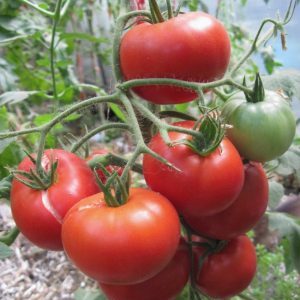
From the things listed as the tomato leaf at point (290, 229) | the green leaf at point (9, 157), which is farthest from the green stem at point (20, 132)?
the tomato leaf at point (290, 229)

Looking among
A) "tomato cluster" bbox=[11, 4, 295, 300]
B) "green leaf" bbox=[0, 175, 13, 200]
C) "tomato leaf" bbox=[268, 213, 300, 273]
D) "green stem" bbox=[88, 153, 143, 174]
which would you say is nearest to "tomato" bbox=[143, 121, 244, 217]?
"tomato cluster" bbox=[11, 4, 295, 300]

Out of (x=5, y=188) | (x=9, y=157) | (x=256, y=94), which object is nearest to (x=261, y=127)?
(x=256, y=94)

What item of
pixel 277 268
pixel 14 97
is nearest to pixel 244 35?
pixel 277 268

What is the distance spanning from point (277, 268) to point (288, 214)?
66cm

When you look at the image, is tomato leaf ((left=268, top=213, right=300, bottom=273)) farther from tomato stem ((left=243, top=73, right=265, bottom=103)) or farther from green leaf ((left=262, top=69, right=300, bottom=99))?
tomato stem ((left=243, top=73, right=265, bottom=103))

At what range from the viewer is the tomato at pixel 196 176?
50 centimetres

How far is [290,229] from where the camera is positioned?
87cm

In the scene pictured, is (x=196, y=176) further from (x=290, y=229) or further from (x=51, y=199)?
(x=290, y=229)

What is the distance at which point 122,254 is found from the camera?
460 millimetres

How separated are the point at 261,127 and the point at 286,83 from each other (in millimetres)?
250

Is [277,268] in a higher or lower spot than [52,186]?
lower

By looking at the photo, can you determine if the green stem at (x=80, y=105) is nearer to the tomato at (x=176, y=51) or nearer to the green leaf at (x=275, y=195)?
the tomato at (x=176, y=51)

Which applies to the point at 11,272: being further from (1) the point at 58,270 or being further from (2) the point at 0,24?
(2) the point at 0,24

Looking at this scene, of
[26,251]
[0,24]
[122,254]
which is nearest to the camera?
[122,254]
